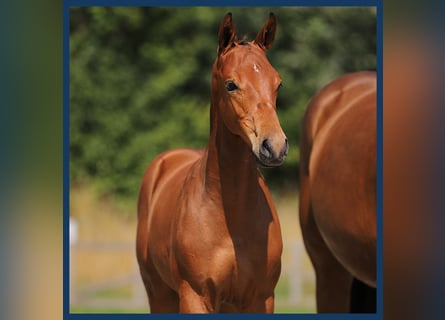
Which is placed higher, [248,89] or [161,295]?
[248,89]

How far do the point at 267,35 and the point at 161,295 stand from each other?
151 centimetres

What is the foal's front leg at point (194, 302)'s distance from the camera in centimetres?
403

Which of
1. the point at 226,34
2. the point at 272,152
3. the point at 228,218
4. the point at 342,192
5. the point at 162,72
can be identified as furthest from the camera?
the point at 162,72

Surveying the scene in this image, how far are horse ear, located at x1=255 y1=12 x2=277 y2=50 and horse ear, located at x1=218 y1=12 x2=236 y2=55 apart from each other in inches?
4.8

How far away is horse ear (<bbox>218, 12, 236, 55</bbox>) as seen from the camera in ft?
12.8

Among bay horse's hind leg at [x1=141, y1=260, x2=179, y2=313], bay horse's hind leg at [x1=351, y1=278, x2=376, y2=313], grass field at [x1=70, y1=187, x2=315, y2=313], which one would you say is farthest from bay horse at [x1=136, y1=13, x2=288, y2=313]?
grass field at [x1=70, y1=187, x2=315, y2=313]

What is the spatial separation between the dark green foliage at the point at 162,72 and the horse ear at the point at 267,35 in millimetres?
4152

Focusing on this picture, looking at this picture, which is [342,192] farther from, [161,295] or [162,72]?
[162,72]

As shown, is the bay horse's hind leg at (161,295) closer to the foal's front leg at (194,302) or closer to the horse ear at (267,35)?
the foal's front leg at (194,302)

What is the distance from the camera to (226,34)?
13.0 feet

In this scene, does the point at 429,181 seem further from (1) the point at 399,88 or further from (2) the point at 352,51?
(2) the point at 352,51

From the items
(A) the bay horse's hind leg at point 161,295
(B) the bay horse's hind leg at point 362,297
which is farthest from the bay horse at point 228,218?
(B) the bay horse's hind leg at point 362,297

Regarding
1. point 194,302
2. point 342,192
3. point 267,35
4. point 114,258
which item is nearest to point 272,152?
point 267,35

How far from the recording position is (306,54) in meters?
9.02
